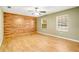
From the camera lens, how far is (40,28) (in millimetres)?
11039

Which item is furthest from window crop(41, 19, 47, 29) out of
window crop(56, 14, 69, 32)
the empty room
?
window crop(56, 14, 69, 32)

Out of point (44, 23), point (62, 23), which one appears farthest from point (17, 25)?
point (62, 23)

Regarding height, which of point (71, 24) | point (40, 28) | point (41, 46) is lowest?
point (41, 46)

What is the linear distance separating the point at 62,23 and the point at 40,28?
396cm

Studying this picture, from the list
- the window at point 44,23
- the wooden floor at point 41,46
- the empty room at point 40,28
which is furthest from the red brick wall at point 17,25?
the wooden floor at point 41,46

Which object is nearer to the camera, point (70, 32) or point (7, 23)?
point (70, 32)

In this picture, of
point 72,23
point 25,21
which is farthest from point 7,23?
point 72,23

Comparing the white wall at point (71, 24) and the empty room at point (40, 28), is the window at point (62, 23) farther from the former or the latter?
the white wall at point (71, 24)

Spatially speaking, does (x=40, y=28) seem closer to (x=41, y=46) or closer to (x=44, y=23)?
(x=44, y=23)

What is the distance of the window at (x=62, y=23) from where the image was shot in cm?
694
